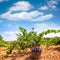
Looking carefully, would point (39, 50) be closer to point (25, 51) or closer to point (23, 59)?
point (23, 59)

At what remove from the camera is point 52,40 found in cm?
615

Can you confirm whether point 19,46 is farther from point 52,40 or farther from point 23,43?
point 52,40

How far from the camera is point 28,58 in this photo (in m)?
5.59

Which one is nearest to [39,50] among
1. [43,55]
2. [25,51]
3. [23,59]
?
[43,55]

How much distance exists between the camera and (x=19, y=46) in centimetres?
642

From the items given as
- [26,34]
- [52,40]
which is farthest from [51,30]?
[26,34]

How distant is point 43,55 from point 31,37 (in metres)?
0.86

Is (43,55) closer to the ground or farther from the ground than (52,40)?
closer to the ground

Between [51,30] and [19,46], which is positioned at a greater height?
[51,30]

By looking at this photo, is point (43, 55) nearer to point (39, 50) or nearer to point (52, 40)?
point (39, 50)

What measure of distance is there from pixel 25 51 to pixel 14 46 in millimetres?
395

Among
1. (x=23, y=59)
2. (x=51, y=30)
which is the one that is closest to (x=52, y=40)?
(x=51, y=30)

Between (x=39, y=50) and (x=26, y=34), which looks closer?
(x=39, y=50)

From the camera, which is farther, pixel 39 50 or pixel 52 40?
pixel 52 40
